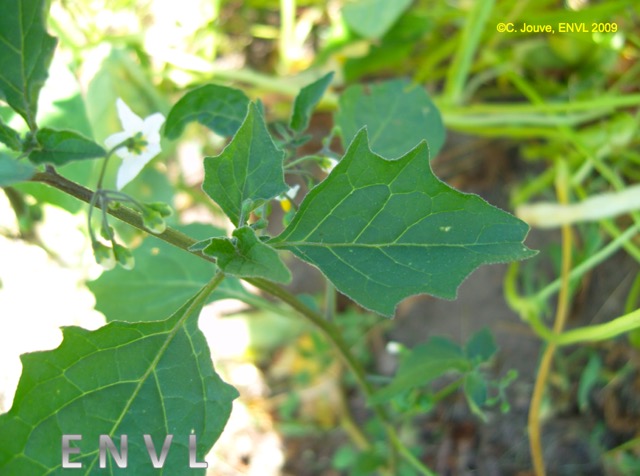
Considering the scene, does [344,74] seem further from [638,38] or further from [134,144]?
[134,144]

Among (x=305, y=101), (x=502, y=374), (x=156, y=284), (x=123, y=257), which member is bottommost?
(x=502, y=374)

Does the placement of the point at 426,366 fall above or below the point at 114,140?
below

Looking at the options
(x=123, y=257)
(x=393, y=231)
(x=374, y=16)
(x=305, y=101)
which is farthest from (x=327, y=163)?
(x=374, y=16)

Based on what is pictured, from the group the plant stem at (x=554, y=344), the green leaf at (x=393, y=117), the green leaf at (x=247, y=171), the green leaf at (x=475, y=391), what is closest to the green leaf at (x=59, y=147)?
the green leaf at (x=247, y=171)

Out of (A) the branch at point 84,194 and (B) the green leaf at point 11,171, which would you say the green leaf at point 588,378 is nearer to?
(A) the branch at point 84,194

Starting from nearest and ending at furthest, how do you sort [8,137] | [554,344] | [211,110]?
1. [8,137]
2. [211,110]
3. [554,344]

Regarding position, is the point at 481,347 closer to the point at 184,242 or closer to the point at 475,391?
the point at 475,391

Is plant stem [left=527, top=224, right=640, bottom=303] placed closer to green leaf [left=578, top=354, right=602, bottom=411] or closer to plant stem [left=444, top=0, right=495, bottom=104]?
green leaf [left=578, top=354, right=602, bottom=411]

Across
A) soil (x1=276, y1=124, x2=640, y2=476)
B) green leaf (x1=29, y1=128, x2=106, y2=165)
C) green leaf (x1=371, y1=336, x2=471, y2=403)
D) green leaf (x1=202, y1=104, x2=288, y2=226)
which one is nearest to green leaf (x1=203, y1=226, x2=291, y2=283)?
green leaf (x1=202, y1=104, x2=288, y2=226)
